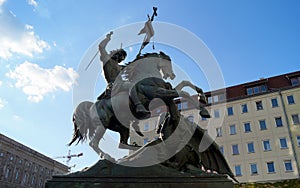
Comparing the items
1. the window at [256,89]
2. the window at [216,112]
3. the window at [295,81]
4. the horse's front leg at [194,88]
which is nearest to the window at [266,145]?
the window at [216,112]

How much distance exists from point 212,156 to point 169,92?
1942 millimetres

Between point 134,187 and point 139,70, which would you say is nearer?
point 134,187

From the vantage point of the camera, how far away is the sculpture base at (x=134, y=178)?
5.87m

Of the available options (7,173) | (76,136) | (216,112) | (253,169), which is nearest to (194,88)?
(76,136)

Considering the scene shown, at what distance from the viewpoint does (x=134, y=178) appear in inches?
235

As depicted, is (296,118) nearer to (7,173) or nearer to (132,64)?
(132,64)

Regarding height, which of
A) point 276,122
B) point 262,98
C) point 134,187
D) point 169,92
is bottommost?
point 134,187

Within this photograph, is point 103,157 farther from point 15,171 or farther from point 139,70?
point 15,171

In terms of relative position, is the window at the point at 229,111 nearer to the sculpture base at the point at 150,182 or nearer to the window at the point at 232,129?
the window at the point at 232,129

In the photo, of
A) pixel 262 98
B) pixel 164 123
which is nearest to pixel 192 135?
pixel 164 123

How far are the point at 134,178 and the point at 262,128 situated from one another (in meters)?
39.8

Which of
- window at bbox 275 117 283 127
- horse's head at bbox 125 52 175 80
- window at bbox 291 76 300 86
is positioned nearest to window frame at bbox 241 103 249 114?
window at bbox 275 117 283 127

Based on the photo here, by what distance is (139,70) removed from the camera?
25.8 feet

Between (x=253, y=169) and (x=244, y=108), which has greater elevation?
(x=244, y=108)
